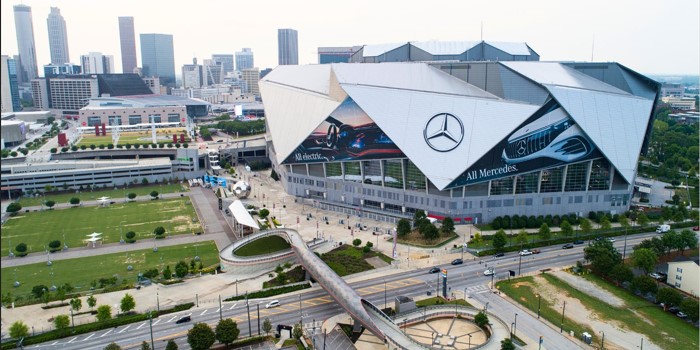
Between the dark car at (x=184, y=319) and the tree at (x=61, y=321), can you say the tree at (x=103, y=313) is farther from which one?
the dark car at (x=184, y=319)

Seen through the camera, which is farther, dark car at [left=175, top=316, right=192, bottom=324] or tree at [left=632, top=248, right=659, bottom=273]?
tree at [left=632, top=248, right=659, bottom=273]

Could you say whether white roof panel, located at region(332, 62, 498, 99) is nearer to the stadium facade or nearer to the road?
the stadium facade

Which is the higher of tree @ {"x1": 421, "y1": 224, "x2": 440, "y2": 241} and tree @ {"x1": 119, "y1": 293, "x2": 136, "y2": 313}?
tree @ {"x1": 421, "y1": 224, "x2": 440, "y2": 241}

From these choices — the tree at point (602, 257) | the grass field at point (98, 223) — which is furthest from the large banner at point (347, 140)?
the tree at point (602, 257)

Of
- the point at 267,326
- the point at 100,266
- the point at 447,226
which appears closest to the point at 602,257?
the point at 447,226

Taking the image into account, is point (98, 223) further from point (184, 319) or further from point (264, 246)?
point (184, 319)

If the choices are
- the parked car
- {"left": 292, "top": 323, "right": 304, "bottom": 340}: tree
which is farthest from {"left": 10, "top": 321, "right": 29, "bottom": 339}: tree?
the parked car
